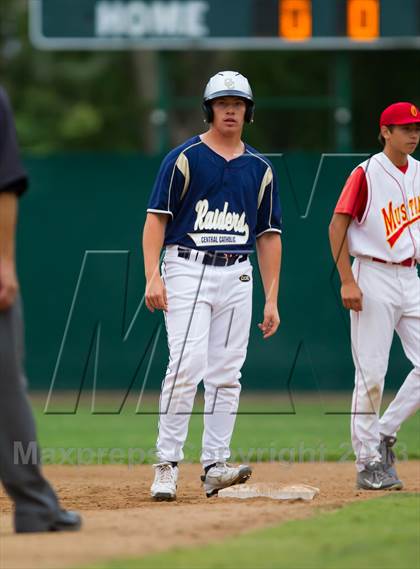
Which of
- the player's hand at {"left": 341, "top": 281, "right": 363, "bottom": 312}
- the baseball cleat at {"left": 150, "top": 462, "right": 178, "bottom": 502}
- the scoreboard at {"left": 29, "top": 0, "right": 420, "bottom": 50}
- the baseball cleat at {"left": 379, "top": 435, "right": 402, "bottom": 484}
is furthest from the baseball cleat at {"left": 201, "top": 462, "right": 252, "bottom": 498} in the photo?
the scoreboard at {"left": 29, "top": 0, "right": 420, "bottom": 50}

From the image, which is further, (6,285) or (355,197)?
(355,197)

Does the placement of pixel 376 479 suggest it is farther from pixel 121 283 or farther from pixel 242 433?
pixel 121 283

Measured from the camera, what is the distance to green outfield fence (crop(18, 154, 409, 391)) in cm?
1217

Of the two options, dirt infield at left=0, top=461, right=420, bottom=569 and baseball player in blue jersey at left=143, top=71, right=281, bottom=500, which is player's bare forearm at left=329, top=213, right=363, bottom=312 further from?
dirt infield at left=0, top=461, right=420, bottom=569

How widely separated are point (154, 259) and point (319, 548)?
210cm

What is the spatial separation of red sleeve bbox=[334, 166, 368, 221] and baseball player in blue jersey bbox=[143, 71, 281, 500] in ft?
1.54

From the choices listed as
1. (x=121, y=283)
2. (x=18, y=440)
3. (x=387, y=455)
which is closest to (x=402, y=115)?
(x=387, y=455)

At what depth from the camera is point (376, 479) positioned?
6.78 m

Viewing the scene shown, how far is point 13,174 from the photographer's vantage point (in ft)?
15.3

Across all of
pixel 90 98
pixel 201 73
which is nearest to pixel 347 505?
pixel 201 73

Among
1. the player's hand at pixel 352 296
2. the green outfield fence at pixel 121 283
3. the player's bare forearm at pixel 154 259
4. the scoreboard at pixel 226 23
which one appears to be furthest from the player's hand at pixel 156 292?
the scoreboard at pixel 226 23

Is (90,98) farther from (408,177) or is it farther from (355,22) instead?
(408,177)

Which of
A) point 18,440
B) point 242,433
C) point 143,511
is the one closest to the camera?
point 18,440

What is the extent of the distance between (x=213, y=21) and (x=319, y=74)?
1271 cm
